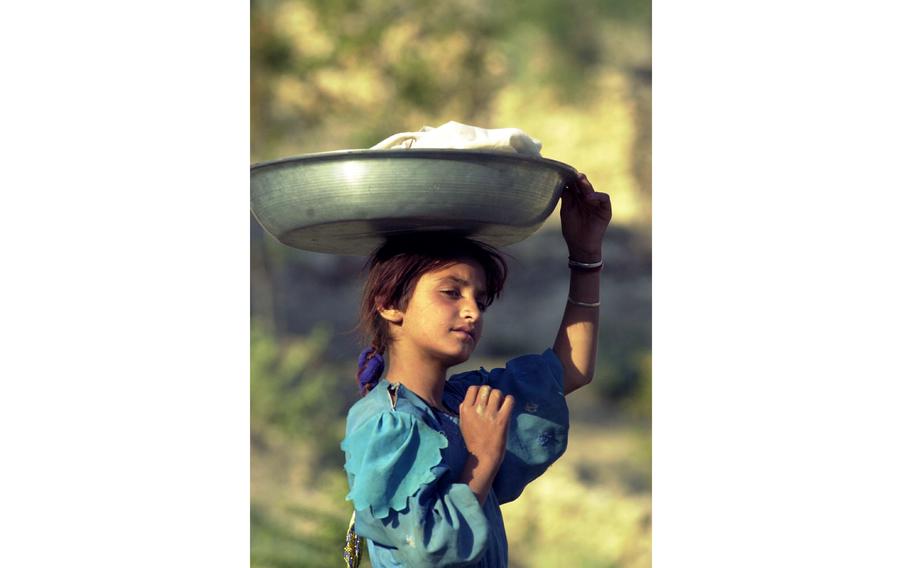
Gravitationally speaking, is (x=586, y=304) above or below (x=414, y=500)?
above

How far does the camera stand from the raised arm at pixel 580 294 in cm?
216

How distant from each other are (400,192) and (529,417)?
1.51ft

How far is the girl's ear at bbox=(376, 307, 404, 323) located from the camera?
6.59 feet

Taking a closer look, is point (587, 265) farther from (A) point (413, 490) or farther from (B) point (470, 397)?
(A) point (413, 490)

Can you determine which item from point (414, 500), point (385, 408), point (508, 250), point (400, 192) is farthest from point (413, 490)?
point (508, 250)

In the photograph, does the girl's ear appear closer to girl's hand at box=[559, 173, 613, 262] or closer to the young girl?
the young girl

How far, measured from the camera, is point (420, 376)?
2.00 m

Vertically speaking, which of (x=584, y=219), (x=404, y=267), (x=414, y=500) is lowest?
(x=414, y=500)

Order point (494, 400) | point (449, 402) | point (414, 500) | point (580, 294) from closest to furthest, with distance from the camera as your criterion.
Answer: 1. point (414, 500)
2. point (494, 400)
3. point (449, 402)
4. point (580, 294)

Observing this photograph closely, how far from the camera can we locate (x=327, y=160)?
6.06 feet

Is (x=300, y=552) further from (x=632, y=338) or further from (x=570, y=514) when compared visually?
(x=632, y=338)

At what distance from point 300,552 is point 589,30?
118 cm

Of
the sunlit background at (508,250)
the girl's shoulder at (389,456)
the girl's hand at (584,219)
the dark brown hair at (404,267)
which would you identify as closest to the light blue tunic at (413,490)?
the girl's shoulder at (389,456)

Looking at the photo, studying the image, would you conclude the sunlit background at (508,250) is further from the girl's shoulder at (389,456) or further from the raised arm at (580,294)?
the girl's shoulder at (389,456)
